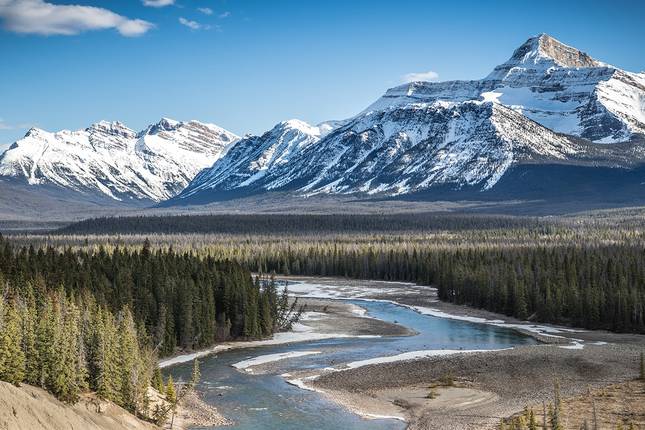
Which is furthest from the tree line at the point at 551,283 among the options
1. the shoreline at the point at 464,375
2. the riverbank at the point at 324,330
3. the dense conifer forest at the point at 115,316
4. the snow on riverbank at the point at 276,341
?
the dense conifer forest at the point at 115,316

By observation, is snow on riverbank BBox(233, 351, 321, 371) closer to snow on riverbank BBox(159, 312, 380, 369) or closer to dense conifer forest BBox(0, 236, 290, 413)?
snow on riverbank BBox(159, 312, 380, 369)

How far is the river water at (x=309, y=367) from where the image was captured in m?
60.0

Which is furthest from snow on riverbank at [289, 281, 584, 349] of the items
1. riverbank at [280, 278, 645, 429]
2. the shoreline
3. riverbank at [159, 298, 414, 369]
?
riverbank at [159, 298, 414, 369]

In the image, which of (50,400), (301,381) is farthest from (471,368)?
(50,400)

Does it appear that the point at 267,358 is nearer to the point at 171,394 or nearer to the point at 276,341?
the point at 276,341

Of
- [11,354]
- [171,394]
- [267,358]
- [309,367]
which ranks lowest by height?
[309,367]

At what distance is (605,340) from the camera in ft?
315

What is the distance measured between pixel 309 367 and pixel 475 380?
16078 mm

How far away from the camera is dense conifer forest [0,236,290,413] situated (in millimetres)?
50219

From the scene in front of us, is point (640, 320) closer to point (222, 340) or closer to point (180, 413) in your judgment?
point (222, 340)

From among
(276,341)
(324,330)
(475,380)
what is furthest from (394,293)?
(475,380)

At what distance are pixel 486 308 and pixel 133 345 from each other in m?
78.1

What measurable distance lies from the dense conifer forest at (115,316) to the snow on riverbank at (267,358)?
8342 millimetres

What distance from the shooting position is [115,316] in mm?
75062
